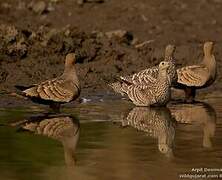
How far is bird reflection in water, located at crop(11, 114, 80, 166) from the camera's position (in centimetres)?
1065

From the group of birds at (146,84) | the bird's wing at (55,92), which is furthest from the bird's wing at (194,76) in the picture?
the bird's wing at (55,92)

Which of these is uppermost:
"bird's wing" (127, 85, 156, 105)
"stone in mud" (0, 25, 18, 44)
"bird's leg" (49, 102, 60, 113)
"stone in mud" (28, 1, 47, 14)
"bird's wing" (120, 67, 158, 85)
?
"stone in mud" (28, 1, 47, 14)

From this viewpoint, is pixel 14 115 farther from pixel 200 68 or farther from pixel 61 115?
pixel 200 68

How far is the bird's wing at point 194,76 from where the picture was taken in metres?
15.5

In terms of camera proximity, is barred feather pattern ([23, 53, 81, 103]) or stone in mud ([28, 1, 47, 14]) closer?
barred feather pattern ([23, 53, 81, 103])

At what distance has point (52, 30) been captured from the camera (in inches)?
744

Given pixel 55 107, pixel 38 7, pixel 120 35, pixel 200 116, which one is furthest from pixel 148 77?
pixel 38 7

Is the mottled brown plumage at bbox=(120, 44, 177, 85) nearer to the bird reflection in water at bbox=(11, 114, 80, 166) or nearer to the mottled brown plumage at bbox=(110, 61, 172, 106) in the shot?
the mottled brown plumage at bbox=(110, 61, 172, 106)

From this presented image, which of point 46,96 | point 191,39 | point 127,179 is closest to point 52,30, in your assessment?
point 191,39

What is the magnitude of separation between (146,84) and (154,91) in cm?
49

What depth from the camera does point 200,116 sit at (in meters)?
13.3

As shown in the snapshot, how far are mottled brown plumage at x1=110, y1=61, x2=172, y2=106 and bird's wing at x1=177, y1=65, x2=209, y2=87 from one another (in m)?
1.04

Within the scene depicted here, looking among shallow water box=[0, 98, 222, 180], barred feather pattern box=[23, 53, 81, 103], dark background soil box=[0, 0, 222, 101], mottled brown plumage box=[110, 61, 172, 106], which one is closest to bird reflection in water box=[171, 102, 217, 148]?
shallow water box=[0, 98, 222, 180]

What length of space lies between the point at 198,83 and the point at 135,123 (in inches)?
131
